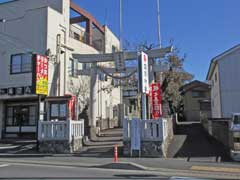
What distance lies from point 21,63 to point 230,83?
17.4 m

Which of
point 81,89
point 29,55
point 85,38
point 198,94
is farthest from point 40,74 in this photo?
point 198,94

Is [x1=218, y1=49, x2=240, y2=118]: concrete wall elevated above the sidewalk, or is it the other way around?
[x1=218, y1=49, x2=240, y2=118]: concrete wall

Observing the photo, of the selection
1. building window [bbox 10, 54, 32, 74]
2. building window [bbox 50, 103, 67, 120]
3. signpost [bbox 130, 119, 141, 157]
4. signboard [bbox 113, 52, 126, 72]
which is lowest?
signpost [bbox 130, 119, 141, 157]

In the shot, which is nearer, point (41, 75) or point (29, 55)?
point (41, 75)

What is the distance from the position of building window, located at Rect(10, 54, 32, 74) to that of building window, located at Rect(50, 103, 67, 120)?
152 inches

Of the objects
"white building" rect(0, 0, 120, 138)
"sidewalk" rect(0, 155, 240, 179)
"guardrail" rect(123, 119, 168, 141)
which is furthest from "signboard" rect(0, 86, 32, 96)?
"guardrail" rect(123, 119, 168, 141)

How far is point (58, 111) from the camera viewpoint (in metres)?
23.9

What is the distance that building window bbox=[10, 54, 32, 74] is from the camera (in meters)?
25.3

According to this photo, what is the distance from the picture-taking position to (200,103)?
181 ft

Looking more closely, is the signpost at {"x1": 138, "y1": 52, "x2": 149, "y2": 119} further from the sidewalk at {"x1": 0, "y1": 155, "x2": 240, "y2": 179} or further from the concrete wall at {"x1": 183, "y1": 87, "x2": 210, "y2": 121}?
the concrete wall at {"x1": 183, "y1": 87, "x2": 210, "y2": 121}

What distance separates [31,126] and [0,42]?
7786 millimetres

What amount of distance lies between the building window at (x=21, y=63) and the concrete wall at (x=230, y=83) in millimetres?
15954

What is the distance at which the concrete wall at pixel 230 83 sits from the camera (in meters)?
25.1

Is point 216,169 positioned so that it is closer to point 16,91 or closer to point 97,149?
point 97,149
